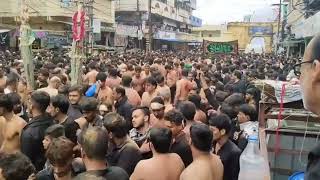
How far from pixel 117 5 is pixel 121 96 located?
170 feet

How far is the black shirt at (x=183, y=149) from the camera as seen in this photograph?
4398 millimetres

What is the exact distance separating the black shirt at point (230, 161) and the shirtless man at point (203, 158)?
43 cm

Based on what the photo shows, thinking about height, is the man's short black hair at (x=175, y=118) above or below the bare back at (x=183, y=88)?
above

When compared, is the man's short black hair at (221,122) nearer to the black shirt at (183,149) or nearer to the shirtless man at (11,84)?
the black shirt at (183,149)

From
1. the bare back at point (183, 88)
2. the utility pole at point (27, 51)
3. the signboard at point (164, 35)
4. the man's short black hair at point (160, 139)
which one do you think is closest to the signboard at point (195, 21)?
the signboard at point (164, 35)

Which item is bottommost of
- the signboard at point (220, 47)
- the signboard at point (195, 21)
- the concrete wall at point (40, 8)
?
the signboard at point (220, 47)

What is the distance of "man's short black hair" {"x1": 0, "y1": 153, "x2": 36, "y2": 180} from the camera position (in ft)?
9.57

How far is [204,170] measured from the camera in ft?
11.9

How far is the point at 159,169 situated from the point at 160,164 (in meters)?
0.05

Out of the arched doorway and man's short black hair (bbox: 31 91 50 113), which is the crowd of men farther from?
the arched doorway

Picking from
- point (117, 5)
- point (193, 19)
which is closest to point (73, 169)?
point (117, 5)

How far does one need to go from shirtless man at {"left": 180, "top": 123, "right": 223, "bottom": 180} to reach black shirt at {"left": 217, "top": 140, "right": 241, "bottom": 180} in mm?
427

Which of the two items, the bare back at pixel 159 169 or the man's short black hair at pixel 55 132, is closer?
the bare back at pixel 159 169

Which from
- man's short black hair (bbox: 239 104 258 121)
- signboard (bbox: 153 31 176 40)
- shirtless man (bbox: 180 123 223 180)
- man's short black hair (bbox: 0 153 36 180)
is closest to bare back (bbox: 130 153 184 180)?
shirtless man (bbox: 180 123 223 180)
